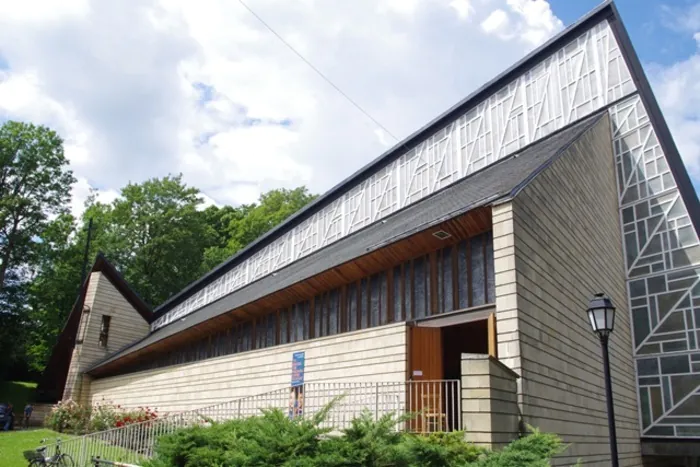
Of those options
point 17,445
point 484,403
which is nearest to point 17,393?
point 17,445

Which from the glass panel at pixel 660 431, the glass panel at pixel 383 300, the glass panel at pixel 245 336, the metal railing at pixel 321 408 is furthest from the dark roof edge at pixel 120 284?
the glass panel at pixel 660 431

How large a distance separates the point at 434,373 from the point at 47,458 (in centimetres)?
907

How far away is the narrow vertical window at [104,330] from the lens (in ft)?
110

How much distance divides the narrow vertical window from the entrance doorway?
25457 millimetres

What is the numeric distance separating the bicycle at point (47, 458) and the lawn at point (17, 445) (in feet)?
4.94

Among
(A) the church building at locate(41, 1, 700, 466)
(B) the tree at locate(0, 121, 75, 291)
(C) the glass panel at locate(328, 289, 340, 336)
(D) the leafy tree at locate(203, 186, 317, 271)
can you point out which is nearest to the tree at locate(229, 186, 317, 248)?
(D) the leafy tree at locate(203, 186, 317, 271)

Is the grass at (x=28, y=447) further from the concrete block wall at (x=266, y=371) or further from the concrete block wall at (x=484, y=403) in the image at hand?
the concrete block wall at (x=484, y=403)

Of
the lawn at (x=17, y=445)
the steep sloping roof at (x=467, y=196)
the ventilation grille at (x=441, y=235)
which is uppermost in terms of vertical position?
the steep sloping roof at (x=467, y=196)

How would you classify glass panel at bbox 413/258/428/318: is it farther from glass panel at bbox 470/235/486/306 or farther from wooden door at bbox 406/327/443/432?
glass panel at bbox 470/235/486/306

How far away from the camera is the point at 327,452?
290 inches

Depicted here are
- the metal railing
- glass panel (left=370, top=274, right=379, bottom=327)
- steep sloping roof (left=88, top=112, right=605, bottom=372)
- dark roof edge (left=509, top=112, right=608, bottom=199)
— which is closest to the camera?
the metal railing

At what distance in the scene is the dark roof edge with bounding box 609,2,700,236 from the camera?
16906mm

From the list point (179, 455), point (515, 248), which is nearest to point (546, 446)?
point (515, 248)

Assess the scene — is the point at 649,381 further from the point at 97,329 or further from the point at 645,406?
the point at 97,329
